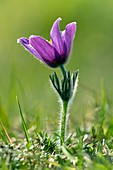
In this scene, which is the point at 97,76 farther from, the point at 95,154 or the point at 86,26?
the point at 95,154

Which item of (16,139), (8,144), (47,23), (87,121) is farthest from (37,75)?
(8,144)

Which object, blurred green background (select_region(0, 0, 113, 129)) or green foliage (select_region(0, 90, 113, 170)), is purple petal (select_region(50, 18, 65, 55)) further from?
blurred green background (select_region(0, 0, 113, 129))

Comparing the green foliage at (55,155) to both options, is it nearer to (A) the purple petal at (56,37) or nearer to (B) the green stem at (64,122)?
(B) the green stem at (64,122)

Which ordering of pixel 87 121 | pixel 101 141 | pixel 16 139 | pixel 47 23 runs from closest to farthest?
pixel 101 141, pixel 16 139, pixel 87 121, pixel 47 23

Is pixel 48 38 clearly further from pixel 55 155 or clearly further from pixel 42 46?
pixel 55 155

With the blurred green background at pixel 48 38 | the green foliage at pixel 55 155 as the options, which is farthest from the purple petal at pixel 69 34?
the blurred green background at pixel 48 38

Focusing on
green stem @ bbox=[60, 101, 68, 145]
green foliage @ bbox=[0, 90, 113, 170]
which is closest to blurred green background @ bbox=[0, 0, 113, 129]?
green stem @ bbox=[60, 101, 68, 145]
